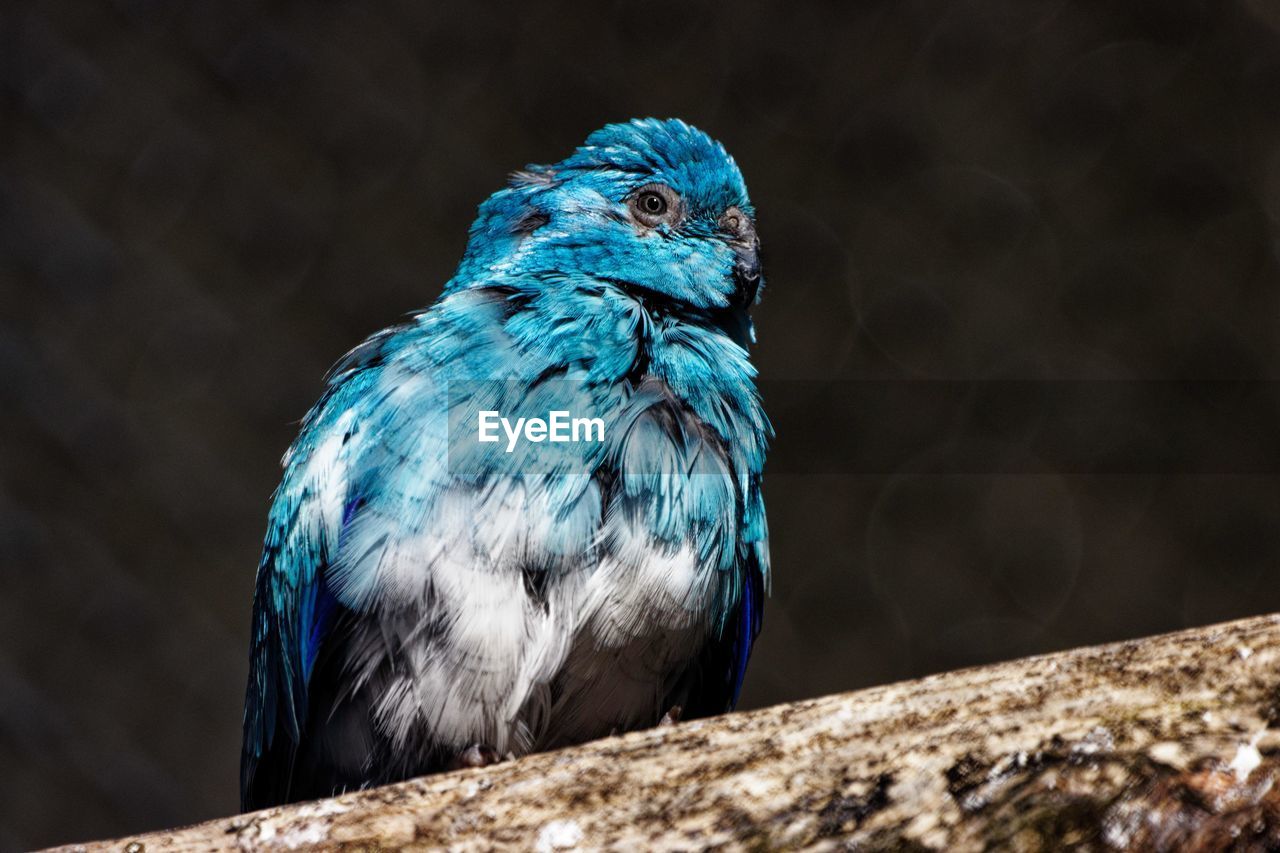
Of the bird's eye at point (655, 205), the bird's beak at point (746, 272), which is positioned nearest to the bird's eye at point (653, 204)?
the bird's eye at point (655, 205)

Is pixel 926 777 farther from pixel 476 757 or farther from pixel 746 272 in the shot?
pixel 746 272

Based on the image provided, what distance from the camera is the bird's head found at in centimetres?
158

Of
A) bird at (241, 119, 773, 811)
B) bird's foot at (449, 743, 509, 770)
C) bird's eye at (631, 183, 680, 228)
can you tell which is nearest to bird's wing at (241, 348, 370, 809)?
bird at (241, 119, 773, 811)

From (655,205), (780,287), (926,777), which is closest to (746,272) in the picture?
(655,205)

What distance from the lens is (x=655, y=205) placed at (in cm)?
166

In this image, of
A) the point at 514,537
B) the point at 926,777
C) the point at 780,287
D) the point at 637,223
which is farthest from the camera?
the point at 780,287

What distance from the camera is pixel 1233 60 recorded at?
2.78 m

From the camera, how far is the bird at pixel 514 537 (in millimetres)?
1290

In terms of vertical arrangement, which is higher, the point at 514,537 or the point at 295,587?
the point at 514,537

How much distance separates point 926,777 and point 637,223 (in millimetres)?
952

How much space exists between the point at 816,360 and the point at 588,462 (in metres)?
1.66

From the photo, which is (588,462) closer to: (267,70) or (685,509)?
(685,509)

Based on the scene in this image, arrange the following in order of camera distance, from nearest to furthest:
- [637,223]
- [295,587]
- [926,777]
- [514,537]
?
[926,777]
[514,537]
[295,587]
[637,223]

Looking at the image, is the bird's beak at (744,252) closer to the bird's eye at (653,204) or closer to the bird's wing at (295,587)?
the bird's eye at (653,204)
